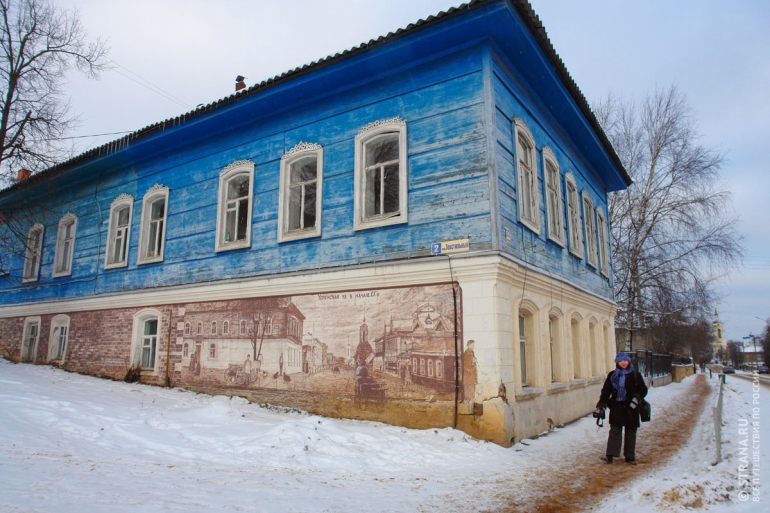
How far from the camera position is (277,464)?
6152mm

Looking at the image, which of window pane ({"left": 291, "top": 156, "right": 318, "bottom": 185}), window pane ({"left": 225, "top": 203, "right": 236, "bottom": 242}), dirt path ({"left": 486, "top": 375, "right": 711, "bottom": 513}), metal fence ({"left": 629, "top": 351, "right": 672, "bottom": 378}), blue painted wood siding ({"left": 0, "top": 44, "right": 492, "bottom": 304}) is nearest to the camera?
dirt path ({"left": 486, "top": 375, "right": 711, "bottom": 513})

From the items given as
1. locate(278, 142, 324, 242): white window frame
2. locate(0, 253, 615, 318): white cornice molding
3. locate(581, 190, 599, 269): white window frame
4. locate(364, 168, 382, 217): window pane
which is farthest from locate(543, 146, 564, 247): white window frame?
locate(278, 142, 324, 242): white window frame

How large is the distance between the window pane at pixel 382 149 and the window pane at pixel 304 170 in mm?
1408

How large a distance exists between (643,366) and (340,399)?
18049 mm

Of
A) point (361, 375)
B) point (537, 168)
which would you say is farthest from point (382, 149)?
point (361, 375)

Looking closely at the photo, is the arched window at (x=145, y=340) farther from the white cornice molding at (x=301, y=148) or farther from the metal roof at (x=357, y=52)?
the white cornice molding at (x=301, y=148)

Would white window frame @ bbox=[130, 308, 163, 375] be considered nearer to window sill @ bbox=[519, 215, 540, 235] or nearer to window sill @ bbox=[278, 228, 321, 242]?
window sill @ bbox=[278, 228, 321, 242]

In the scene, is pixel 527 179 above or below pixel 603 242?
above

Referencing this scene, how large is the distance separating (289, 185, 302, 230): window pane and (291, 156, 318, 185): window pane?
0.64ft

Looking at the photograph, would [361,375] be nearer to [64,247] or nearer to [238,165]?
[238,165]

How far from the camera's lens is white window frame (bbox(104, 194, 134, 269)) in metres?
13.7

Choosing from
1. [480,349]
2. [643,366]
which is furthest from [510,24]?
[643,366]

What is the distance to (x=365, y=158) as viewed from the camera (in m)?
9.66

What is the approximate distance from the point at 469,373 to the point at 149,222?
991 centimetres
